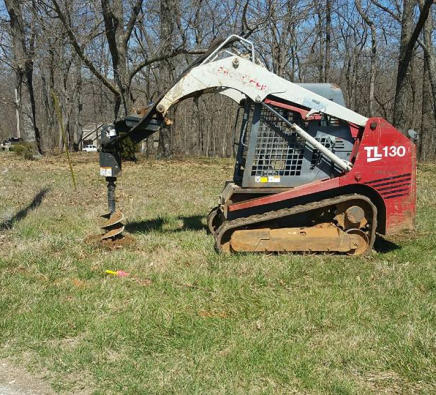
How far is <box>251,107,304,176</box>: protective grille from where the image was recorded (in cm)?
611

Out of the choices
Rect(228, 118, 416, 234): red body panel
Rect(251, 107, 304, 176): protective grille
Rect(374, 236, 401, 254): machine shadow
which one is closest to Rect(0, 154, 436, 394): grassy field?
Rect(374, 236, 401, 254): machine shadow

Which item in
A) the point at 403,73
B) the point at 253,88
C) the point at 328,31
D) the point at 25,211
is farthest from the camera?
the point at 328,31

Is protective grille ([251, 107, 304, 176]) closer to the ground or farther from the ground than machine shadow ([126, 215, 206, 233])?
farther from the ground

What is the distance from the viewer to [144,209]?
911cm

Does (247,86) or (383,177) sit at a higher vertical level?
(247,86)

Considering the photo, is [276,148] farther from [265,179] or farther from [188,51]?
[188,51]

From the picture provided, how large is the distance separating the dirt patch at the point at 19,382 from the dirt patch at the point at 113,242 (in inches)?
113

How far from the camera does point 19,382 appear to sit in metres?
3.31

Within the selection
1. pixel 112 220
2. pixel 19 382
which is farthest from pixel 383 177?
pixel 19 382

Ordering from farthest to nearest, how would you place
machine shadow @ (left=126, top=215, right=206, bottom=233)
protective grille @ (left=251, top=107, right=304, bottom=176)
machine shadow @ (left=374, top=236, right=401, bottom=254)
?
1. machine shadow @ (left=126, top=215, right=206, bottom=233)
2. machine shadow @ (left=374, top=236, right=401, bottom=254)
3. protective grille @ (left=251, top=107, right=304, bottom=176)

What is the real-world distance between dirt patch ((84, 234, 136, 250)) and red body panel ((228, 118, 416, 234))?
1.60 meters

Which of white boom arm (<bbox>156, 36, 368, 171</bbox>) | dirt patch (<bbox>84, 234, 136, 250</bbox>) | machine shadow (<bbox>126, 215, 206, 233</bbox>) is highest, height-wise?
white boom arm (<bbox>156, 36, 368, 171</bbox>)

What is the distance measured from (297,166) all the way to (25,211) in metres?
5.35

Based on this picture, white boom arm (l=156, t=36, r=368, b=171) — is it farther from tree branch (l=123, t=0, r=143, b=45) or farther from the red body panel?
tree branch (l=123, t=0, r=143, b=45)
